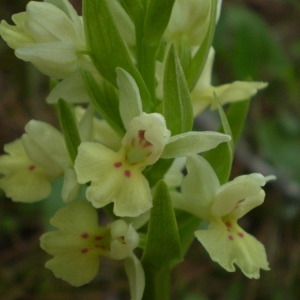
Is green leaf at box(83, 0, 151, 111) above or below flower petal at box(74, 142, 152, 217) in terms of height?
above

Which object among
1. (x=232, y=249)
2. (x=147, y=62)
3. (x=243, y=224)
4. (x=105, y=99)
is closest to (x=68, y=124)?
(x=105, y=99)

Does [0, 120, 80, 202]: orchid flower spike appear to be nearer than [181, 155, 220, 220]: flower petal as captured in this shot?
No

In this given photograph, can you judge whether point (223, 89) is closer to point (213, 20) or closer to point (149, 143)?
point (213, 20)

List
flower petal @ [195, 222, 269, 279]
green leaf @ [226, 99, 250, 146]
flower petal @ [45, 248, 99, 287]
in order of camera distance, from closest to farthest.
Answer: flower petal @ [195, 222, 269, 279] < flower petal @ [45, 248, 99, 287] < green leaf @ [226, 99, 250, 146]

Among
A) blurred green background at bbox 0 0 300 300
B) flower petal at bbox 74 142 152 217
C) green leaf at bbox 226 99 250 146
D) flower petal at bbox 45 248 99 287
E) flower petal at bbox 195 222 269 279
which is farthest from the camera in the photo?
blurred green background at bbox 0 0 300 300

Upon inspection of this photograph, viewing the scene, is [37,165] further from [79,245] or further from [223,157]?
[223,157]

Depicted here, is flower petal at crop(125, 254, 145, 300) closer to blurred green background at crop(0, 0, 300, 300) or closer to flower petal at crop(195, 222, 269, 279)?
flower petal at crop(195, 222, 269, 279)

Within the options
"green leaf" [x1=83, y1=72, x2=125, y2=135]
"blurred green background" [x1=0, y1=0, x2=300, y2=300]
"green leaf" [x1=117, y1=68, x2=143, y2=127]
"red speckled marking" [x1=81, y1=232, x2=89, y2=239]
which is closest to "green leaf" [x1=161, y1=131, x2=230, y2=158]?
"green leaf" [x1=117, y1=68, x2=143, y2=127]
